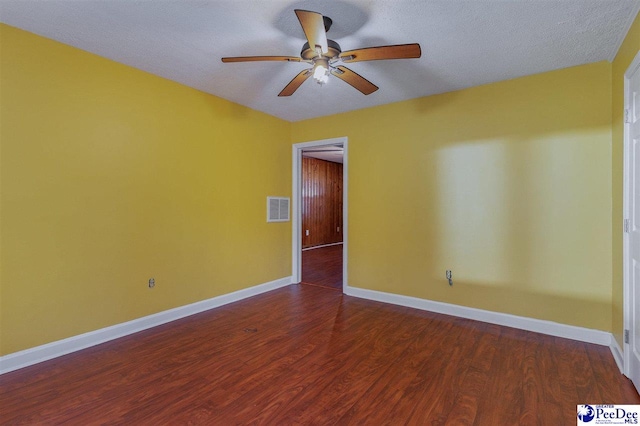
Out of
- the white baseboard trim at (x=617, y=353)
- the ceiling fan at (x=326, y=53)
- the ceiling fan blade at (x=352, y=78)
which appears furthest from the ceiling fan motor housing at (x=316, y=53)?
the white baseboard trim at (x=617, y=353)

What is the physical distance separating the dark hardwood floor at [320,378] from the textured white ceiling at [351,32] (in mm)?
2482

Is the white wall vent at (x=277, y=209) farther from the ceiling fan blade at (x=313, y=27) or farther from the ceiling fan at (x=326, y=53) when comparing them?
the ceiling fan blade at (x=313, y=27)

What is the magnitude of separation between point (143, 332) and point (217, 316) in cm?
70

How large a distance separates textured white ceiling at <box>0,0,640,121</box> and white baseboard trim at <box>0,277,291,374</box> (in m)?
2.40

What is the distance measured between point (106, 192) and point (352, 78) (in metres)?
2.34

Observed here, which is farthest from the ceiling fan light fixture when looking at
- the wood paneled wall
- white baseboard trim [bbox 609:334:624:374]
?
the wood paneled wall

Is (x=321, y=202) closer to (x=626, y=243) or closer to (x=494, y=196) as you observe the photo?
(x=494, y=196)

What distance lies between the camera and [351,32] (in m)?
2.22

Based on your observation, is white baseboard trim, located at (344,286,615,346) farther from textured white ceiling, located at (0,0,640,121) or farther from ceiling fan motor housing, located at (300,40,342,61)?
ceiling fan motor housing, located at (300,40,342,61)

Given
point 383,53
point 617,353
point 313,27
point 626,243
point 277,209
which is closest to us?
point 313,27

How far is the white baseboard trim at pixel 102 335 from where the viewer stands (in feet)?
7.29

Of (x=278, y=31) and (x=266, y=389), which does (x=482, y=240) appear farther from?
(x=278, y=31)

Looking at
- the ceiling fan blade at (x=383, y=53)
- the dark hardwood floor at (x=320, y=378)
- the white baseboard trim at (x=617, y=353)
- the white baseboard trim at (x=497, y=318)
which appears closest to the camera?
the dark hardwood floor at (x=320, y=378)

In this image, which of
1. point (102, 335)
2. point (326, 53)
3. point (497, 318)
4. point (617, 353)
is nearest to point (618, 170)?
point (617, 353)
